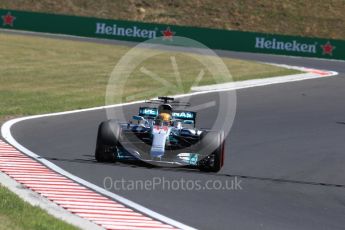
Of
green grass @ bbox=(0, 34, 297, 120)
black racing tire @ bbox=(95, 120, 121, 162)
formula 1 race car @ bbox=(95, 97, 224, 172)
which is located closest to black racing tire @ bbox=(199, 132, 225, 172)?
formula 1 race car @ bbox=(95, 97, 224, 172)

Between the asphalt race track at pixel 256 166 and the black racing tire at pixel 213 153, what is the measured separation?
24cm

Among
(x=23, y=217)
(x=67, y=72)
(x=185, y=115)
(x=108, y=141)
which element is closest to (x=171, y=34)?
Answer: (x=67, y=72)

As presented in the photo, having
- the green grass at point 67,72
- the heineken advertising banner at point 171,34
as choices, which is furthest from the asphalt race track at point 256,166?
the heineken advertising banner at point 171,34

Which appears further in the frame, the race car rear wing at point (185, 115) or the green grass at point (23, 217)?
the race car rear wing at point (185, 115)

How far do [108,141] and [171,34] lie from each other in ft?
133

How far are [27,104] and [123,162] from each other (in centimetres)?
1144

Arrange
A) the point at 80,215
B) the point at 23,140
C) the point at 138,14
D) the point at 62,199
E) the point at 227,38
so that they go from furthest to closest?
the point at 138,14, the point at 227,38, the point at 23,140, the point at 62,199, the point at 80,215

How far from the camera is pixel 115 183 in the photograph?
51.5 feet

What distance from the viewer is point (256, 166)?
727 inches

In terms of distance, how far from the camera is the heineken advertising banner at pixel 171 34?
179 ft

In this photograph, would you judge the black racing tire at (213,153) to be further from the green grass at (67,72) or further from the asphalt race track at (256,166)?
the green grass at (67,72)

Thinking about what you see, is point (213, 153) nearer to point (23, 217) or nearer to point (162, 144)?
point (162, 144)

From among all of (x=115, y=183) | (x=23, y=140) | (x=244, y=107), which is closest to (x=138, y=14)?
(x=244, y=107)

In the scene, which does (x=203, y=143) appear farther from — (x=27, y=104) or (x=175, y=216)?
(x=27, y=104)
